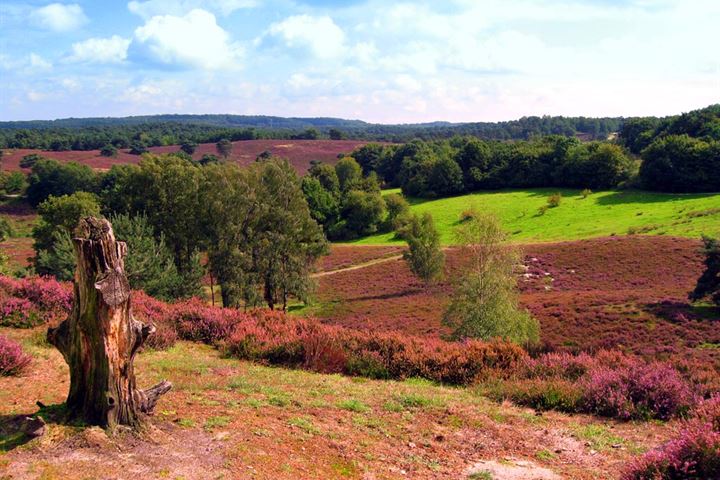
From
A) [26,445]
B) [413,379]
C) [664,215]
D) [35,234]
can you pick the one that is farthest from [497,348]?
[664,215]

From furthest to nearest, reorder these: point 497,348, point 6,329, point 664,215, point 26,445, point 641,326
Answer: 1. point 664,215
2. point 641,326
3. point 6,329
4. point 497,348
5. point 26,445

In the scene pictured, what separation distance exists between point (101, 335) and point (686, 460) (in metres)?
7.37

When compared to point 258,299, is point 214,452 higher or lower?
higher

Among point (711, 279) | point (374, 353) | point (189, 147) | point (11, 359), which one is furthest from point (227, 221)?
point (189, 147)

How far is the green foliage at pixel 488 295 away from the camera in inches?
1045

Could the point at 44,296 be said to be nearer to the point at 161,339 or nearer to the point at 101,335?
the point at 161,339

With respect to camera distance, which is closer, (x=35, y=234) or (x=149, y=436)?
(x=149, y=436)

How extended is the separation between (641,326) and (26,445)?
3317 centimetres

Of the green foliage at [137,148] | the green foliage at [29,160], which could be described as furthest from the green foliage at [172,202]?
the green foliage at [137,148]

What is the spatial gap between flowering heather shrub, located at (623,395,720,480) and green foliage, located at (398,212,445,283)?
44.7 metres

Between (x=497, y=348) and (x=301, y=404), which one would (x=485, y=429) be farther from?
(x=497, y=348)

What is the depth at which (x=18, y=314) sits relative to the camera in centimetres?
1490

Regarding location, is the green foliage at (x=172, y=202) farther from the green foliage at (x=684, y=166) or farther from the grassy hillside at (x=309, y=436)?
the green foliage at (x=684, y=166)

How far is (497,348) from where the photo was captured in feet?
44.1
